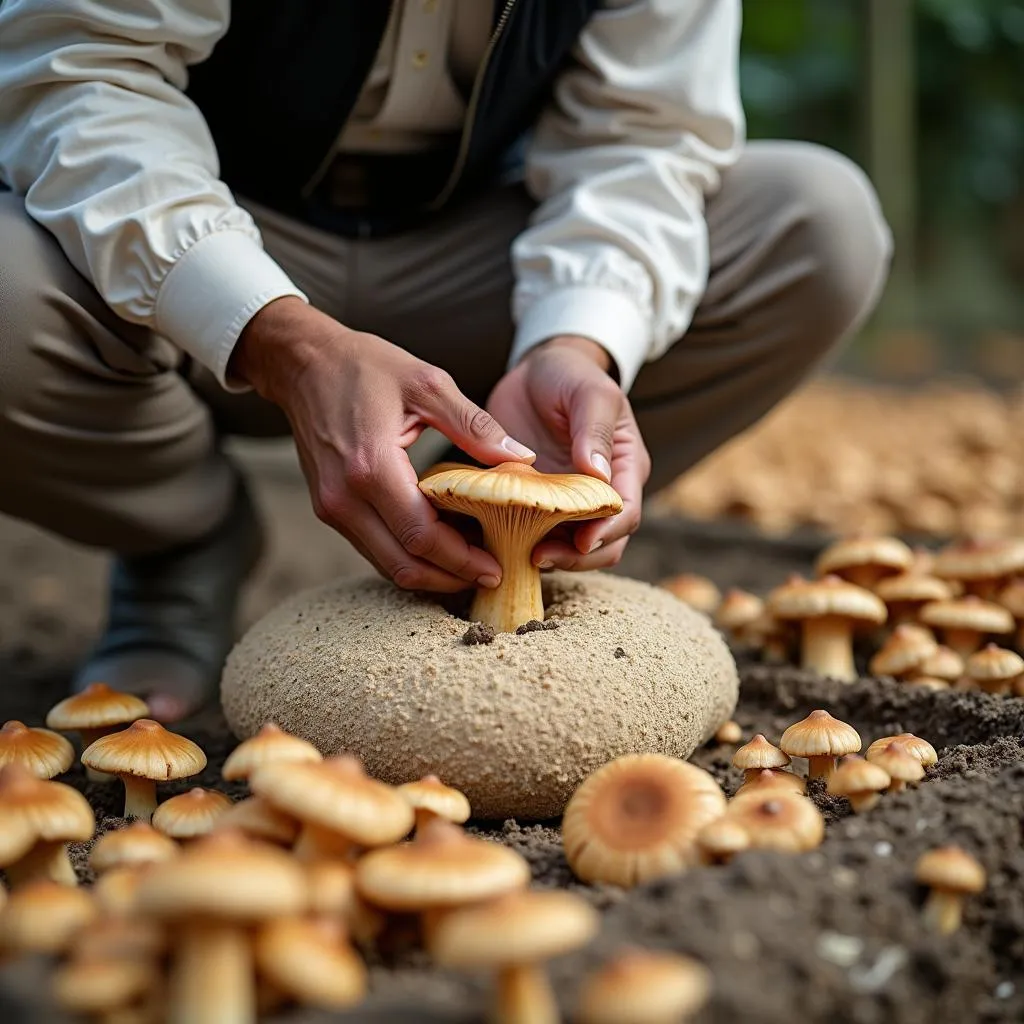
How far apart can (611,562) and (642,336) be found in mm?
541

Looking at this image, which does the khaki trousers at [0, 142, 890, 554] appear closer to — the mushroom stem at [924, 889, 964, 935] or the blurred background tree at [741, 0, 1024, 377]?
the mushroom stem at [924, 889, 964, 935]

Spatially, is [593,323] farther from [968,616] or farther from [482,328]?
[968,616]

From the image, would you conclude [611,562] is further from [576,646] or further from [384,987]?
[384,987]

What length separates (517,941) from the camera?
3.13 feet

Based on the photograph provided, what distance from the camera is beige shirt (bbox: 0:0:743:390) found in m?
1.93

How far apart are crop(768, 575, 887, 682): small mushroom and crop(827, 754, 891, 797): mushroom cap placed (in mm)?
685

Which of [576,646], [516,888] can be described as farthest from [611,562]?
[516,888]

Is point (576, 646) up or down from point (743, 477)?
up

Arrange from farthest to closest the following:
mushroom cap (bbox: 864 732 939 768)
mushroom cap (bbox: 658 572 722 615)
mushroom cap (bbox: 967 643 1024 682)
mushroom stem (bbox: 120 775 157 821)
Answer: mushroom cap (bbox: 658 572 722 615), mushroom cap (bbox: 967 643 1024 682), mushroom stem (bbox: 120 775 157 821), mushroom cap (bbox: 864 732 939 768)

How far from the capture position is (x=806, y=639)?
7.76ft

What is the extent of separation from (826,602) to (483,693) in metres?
0.87

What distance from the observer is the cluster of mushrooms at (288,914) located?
97 cm

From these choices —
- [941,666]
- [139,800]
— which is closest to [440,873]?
[139,800]

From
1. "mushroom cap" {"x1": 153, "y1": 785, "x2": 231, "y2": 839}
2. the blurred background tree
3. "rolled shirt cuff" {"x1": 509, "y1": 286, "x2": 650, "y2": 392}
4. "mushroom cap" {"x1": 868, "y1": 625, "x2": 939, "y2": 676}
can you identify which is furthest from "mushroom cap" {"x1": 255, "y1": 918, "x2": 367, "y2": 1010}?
the blurred background tree
